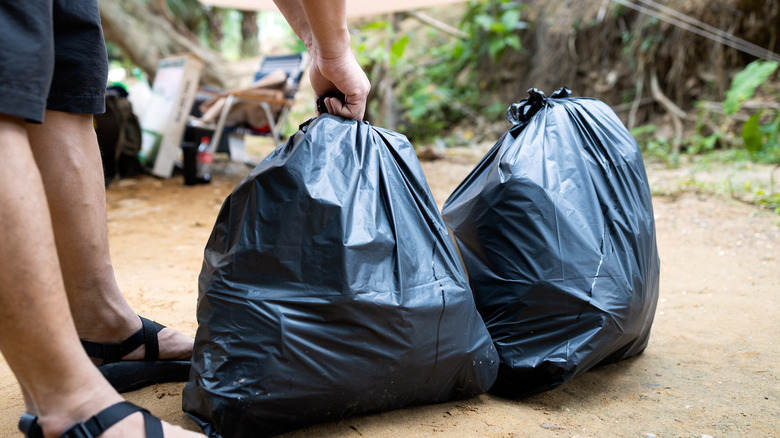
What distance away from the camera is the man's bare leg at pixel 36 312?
72cm

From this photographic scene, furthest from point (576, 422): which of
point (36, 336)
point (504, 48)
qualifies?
point (504, 48)

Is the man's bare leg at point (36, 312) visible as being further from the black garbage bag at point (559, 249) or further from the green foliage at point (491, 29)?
the green foliage at point (491, 29)

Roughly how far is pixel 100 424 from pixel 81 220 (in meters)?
0.43

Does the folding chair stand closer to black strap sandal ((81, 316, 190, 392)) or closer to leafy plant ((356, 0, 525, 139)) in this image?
leafy plant ((356, 0, 525, 139))

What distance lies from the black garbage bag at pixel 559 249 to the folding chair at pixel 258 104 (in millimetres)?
3627

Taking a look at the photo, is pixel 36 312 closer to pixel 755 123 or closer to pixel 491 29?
pixel 755 123

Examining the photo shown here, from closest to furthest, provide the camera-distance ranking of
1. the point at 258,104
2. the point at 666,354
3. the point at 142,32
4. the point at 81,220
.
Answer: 1. the point at 81,220
2. the point at 666,354
3. the point at 258,104
4. the point at 142,32

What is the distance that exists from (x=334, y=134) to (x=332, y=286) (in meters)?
0.30

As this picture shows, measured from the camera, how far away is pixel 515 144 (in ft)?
4.31

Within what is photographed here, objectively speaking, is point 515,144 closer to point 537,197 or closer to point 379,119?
point 537,197

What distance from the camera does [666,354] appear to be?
1.52m

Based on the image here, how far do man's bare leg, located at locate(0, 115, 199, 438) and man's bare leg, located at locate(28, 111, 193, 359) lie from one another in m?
0.26

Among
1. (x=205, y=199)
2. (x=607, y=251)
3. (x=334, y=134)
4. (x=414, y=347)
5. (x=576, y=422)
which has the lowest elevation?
(x=205, y=199)

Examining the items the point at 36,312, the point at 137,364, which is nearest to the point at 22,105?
the point at 36,312
